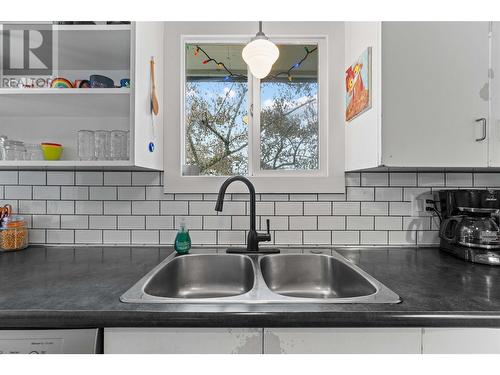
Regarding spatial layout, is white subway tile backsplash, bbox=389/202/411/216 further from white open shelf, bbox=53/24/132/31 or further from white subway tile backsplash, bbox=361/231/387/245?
white open shelf, bbox=53/24/132/31

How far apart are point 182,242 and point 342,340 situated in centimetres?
84

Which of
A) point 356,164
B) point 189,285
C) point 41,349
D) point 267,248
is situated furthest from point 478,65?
point 41,349

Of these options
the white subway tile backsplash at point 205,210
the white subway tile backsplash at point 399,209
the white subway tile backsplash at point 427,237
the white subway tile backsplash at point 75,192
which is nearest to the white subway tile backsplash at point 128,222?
the white subway tile backsplash at point 205,210

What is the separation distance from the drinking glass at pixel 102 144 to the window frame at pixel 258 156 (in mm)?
299

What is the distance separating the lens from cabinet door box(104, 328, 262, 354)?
2.45 feet

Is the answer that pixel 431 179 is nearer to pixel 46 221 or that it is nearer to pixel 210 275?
pixel 210 275

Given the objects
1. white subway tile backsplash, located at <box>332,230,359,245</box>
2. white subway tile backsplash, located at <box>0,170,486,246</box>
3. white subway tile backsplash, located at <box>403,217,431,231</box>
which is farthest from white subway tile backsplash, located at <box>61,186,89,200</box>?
white subway tile backsplash, located at <box>403,217,431,231</box>

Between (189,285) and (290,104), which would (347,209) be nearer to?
(290,104)

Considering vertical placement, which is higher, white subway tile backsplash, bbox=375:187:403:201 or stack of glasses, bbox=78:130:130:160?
stack of glasses, bbox=78:130:130:160

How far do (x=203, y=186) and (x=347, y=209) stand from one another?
78 centimetres

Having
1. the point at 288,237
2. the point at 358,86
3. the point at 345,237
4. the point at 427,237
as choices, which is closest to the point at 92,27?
the point at 358,86

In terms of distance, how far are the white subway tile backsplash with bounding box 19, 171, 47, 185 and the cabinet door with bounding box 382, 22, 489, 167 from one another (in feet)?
5.49

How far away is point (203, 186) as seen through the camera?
1502 millimetres

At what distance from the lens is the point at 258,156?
5.17 ft
